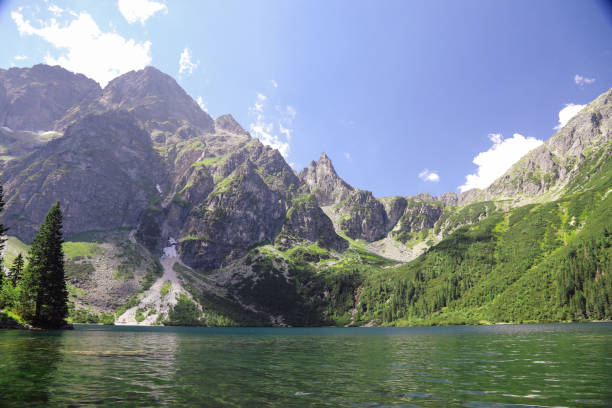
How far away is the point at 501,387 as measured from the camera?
21297 millimetres

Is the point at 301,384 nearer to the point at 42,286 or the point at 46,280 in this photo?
the point at 42,286

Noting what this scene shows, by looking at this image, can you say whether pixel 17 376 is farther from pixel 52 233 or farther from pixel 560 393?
pixel 52 233

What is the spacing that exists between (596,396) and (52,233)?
358 ft

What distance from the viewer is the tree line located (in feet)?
267

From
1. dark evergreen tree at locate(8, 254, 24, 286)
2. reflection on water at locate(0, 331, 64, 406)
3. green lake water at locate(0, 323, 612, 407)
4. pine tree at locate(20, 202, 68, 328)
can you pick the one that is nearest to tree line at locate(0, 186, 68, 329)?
pine tree at locate(20, 202, 68, 328)

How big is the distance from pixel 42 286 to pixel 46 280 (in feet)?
5.89

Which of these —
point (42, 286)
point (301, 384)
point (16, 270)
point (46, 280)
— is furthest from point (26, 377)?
point (16, 270)

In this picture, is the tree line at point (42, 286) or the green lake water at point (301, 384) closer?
the green lake water at point (301, 384)

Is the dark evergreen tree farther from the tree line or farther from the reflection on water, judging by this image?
the reflection on water

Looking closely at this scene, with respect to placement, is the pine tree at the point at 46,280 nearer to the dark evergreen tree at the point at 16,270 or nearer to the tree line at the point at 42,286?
the tree line at the point at 42,286

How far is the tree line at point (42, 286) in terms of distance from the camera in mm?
81375

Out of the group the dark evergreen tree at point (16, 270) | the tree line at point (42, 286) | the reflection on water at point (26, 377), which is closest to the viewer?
the reflection on water at point (26, 377)

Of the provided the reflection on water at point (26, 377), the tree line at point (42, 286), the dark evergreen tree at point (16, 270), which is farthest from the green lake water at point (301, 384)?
the dark evergreen tree at point (16, 270)

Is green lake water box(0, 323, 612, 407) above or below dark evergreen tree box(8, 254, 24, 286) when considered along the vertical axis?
below
